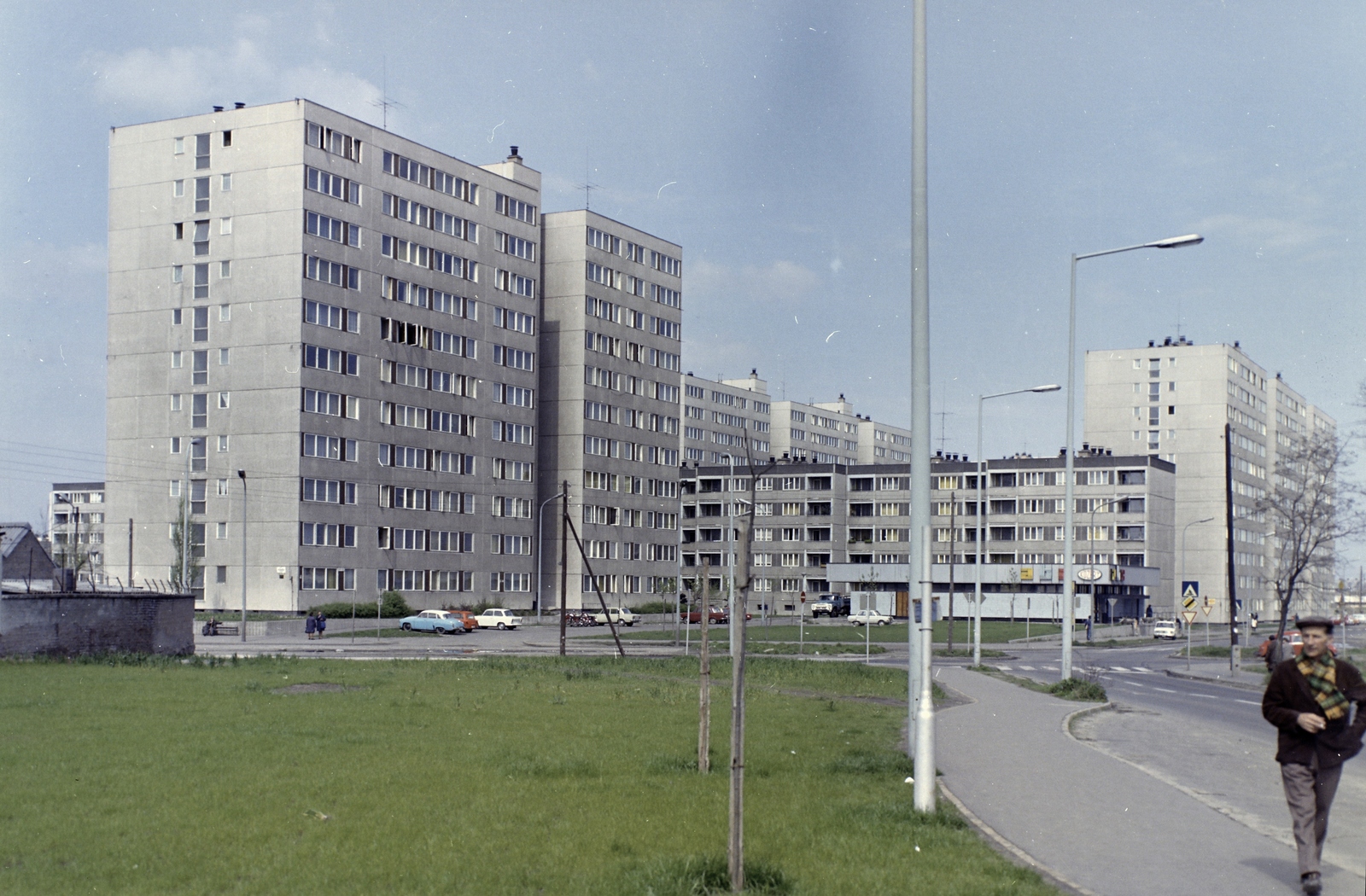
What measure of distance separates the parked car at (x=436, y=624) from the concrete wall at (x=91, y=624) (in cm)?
4128

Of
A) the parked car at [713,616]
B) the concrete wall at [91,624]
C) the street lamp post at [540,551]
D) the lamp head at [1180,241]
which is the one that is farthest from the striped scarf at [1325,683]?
the street lamp post at [540,551]

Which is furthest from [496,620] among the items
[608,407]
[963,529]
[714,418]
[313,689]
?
[714,418]

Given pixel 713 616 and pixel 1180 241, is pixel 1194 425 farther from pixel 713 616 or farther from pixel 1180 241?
pixel 1180 241

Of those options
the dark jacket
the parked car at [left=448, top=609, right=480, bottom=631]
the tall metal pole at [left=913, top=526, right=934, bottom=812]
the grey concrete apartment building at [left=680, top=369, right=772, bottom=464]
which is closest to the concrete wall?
the tall metal pole at [left=913, top=526, right=934, bottom=812]

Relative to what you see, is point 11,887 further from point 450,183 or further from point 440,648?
point 450,183

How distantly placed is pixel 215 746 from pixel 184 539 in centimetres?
7318

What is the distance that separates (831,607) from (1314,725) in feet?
389

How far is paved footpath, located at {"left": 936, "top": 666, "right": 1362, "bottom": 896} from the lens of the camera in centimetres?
902

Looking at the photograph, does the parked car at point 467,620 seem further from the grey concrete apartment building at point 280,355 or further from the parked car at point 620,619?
the parked car at point 620,619

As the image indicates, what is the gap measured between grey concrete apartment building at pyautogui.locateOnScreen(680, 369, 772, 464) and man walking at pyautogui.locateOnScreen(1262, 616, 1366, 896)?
541 ft

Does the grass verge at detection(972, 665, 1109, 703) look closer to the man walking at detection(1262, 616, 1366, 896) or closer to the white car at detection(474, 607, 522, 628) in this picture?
the man walking at detection(1262, 616, 1366, 896)

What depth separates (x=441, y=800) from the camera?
1156cm

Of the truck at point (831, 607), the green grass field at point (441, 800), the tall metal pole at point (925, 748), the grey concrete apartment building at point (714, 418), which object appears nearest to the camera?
the green grass field at point (441, 800)

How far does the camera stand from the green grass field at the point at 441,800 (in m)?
8.76
